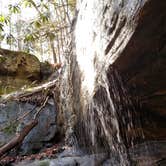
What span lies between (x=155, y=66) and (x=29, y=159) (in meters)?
3.74

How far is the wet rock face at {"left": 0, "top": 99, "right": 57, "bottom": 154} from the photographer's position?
800 cm

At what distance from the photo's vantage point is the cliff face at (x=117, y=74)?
360 cm

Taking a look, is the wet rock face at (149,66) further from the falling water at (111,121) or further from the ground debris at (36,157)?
the ground debris at (36,157)

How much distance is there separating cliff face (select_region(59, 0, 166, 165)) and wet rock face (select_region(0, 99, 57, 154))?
1.43 metres

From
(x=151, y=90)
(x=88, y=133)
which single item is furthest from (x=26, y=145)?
(x=151, y=90)

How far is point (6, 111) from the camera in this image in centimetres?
897

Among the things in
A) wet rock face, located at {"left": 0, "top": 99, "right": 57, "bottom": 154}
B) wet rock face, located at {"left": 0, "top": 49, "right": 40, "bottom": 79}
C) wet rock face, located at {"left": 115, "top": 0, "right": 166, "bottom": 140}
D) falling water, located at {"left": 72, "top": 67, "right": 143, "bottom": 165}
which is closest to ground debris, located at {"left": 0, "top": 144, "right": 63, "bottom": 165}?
wet rock face, located at {"left": 0, "top": 99, "right": 57, "bottom": 154}

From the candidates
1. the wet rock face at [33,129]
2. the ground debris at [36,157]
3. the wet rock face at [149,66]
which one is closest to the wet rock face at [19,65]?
the wet rock face at [33,129]

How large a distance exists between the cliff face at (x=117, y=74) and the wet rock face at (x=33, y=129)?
1.43 metres

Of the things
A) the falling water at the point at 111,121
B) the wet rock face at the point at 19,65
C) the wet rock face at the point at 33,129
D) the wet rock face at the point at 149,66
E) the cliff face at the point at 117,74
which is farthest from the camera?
the wet rock face at the point at 19,65

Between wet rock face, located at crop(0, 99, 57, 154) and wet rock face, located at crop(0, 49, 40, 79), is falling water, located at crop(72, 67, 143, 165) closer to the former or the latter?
wet rock face, located at crop(0, 99, 57, 154)

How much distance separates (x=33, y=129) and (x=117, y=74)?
447cm

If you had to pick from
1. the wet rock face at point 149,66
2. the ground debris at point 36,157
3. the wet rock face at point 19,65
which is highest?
the wet rock face at point 19,65

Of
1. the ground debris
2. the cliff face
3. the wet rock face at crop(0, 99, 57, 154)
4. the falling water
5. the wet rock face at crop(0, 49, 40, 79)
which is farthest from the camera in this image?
the wet rock face at crop(0, 49, 40, 79)
